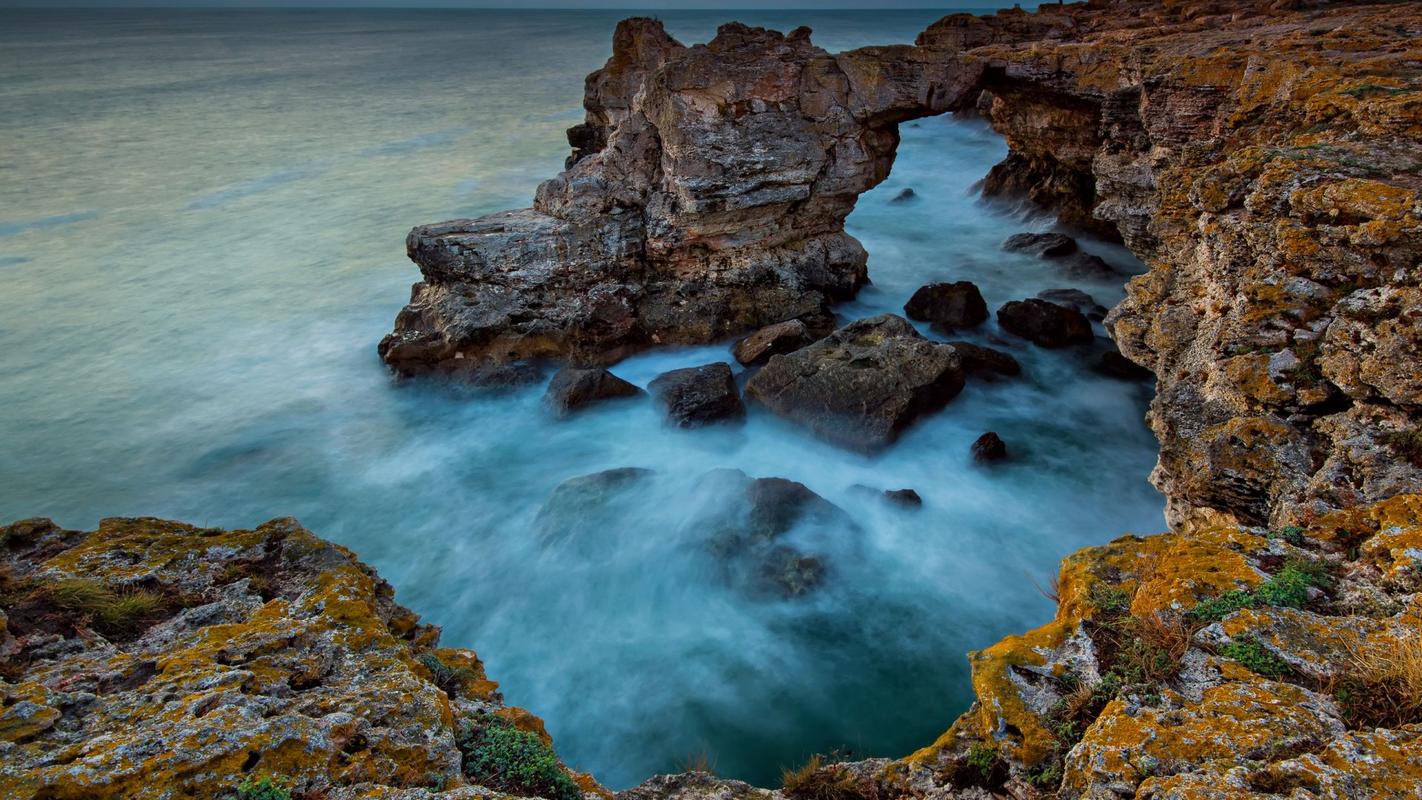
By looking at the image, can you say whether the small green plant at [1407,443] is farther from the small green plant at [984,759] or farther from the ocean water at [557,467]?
the ocean water at [557,467]

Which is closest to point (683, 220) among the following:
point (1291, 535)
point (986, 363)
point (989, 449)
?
point (986, 363)

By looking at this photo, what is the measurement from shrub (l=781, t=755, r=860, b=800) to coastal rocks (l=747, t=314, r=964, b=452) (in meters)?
8.53

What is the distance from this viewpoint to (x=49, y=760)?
354 centimetres

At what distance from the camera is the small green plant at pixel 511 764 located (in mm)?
4277

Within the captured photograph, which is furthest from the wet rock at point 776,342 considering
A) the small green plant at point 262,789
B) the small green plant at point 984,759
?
the small green plant at point 262,789

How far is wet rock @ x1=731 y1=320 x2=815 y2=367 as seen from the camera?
15.6 meters

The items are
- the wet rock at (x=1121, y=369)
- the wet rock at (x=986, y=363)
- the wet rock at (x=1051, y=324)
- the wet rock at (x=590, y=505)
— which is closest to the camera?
the wet rock at (x=590, y=505)

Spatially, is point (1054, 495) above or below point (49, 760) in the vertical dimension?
below

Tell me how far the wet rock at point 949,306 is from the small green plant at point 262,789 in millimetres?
15823

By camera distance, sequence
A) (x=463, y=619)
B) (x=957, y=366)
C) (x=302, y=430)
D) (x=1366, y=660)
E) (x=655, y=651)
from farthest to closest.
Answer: (x=302, y=430) < (x=957, y=366) < (x=463, y=619) < (x=655, y=651) < (x=1366, y=660)

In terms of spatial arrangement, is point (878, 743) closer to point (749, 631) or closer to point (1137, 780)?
point (749, 631)

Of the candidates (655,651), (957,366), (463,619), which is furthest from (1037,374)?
(463,619)

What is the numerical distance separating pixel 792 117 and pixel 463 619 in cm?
1180

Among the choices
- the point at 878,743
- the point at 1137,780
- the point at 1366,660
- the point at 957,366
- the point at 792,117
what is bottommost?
the point at 878,743
